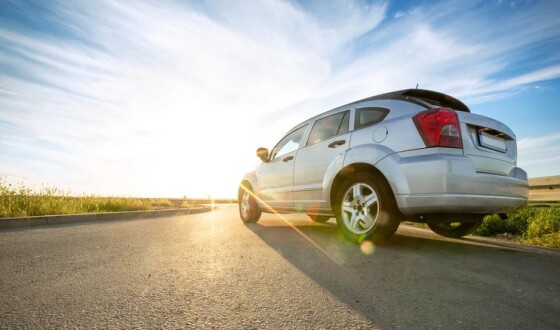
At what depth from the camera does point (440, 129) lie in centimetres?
348

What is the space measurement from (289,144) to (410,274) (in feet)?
12.2

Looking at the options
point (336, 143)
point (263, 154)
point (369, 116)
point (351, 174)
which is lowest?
point (351, 174)

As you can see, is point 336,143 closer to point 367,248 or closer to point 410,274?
point 367,248

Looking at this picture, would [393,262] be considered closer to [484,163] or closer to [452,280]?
[452,280]

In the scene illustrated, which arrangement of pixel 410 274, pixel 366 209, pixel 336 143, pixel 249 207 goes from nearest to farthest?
1. pixel 410 274
2. pixel 366 209
3. pixel 336 143
4. pixel 249 207

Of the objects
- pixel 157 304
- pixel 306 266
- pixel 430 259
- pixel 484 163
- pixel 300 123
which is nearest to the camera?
pixel 157 304

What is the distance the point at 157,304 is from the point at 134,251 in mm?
2099

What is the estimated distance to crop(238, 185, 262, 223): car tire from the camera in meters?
7.03

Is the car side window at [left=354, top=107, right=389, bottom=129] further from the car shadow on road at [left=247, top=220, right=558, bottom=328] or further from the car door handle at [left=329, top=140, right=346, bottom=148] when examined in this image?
the car shadow on road at [left=247, top=220, right=558, bottom=328]

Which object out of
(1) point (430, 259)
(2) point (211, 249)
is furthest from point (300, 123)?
(1) point (430, 259)

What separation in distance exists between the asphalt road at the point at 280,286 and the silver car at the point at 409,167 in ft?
1.44

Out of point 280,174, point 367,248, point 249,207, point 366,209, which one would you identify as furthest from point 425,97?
point 249,207

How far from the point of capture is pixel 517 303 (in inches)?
80.1

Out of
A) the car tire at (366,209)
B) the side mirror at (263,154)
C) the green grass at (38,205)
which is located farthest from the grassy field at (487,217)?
the side mirror at (263,154)
